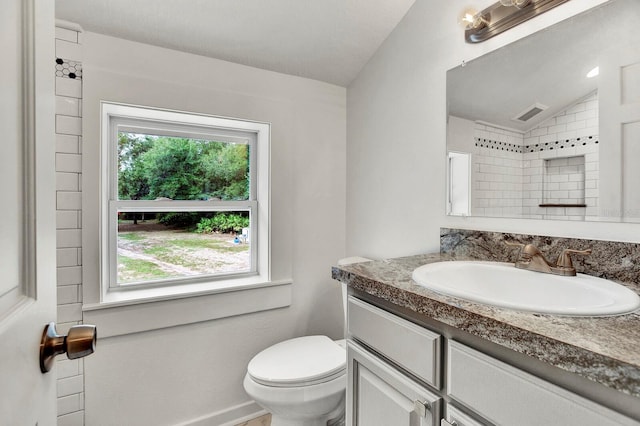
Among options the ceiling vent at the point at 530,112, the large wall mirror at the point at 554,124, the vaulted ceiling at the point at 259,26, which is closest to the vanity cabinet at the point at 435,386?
the large wall mirror at the point at 554,124

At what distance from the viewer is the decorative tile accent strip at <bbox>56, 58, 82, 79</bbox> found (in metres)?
1.33

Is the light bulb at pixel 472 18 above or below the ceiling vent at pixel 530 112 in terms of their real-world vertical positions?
above

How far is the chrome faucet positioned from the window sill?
48.0 inches

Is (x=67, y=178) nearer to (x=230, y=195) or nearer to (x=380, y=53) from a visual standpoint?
(x=230, y=195)

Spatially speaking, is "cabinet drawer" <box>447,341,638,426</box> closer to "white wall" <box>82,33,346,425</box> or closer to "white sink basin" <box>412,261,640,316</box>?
"white sink basin" <box>412,261,640,316</box>

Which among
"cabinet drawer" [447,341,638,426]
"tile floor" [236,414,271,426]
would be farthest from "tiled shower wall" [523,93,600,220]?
"tile floor" [236,414,271,426]

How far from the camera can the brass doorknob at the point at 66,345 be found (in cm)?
45

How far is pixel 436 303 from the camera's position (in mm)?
726

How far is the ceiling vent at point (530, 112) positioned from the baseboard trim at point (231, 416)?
74.7 inches

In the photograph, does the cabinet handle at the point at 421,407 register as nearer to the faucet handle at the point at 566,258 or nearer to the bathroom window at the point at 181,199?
the faucet handle at the point at 566,258

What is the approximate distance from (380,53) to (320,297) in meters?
1.47

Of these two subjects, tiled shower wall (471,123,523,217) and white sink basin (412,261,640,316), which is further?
tiled shower wall (471,123,523,217)

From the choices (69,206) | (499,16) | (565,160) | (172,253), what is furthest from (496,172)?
(69,206)

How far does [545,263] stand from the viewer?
0.97m
